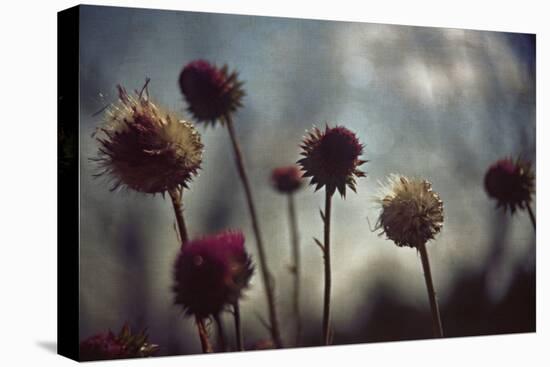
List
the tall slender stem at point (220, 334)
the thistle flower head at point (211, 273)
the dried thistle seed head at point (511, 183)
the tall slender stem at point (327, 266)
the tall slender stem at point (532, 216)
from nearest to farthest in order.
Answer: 1. the thistle flower head at point (211, 273)
2. the tall slender stem at point (220, 334)
3. the tall slender stem at point (327, 266)
4. the dried thistle seed head at point (511, 183)
5. the tall slender stem at point (532, 216)

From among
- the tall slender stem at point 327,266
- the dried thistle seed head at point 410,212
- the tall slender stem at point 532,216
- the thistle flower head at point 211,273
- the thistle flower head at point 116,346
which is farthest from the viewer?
the tall slender stem at point 532,216

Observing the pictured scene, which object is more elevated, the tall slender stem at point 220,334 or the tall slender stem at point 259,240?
the tall slender stem at point 259,240

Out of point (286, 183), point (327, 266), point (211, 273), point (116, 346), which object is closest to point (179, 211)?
point (211, 273)

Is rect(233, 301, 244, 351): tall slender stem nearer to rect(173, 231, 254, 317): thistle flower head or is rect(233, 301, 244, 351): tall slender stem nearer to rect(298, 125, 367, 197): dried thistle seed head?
rect(173, 231, 254, 317): thistle flower head

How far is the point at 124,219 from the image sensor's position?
6.11m

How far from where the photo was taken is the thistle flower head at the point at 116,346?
19.9 feet

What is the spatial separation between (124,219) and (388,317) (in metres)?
1.71

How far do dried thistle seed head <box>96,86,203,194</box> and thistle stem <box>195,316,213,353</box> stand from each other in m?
0.72

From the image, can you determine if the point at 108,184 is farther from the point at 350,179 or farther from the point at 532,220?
the point at 532,220

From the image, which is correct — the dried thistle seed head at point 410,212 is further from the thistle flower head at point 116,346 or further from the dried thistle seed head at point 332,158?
the thistle flower head at point 116,346

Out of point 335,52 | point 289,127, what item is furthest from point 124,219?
point 335,52

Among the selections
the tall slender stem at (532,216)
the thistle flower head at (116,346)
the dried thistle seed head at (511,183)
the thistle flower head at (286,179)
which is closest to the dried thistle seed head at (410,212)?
the dried thistle seed head at (511,183)

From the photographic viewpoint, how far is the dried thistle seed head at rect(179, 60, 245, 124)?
6.26 meters

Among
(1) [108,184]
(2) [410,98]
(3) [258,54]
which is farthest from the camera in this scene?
(2) [410,98]
